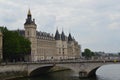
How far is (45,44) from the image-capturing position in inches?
3942

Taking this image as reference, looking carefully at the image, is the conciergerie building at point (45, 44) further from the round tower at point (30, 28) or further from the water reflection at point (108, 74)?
the water reflection at point (108, 74)

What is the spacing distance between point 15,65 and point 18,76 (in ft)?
8.53

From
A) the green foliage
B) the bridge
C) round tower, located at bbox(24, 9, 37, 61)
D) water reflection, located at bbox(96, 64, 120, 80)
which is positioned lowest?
water reflection, located at bbox(96, 64, 120, 80)

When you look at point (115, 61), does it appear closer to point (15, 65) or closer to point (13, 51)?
point (15, 65)

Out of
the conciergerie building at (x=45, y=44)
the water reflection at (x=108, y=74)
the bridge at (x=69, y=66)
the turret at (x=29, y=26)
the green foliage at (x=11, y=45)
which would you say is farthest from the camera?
the conciergerie building at (x=45, y=44)

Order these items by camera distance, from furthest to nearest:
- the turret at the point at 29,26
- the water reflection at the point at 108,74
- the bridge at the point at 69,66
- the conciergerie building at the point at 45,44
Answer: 1. the conciergerie building at the point at 45,44
2. the turret at the point at 29,26
3. the bridge at the point at 69,66
4. the water reflection at the point at 108,74

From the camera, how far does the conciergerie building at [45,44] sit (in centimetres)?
8438

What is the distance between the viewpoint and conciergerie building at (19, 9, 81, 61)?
84.4m

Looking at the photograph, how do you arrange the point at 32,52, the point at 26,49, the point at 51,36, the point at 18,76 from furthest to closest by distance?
the point at 51,36 < the point at 32,52 < the point at 26,49 < the point at 18,76

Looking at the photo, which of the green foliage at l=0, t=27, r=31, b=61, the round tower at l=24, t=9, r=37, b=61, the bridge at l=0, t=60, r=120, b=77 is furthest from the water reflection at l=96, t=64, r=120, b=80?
the round tower at l=24, t=9, r=37, b=61

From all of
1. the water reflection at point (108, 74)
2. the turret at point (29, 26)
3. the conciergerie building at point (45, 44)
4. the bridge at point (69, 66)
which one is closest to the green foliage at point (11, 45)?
the bridge at point (69, 66)

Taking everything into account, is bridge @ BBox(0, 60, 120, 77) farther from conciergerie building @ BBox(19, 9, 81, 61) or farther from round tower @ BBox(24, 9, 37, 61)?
conciergerie building @ BBox(19, 9, 81, 61)

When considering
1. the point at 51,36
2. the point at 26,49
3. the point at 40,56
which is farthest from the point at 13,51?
the point at 51,36

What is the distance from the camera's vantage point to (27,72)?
5944cm
